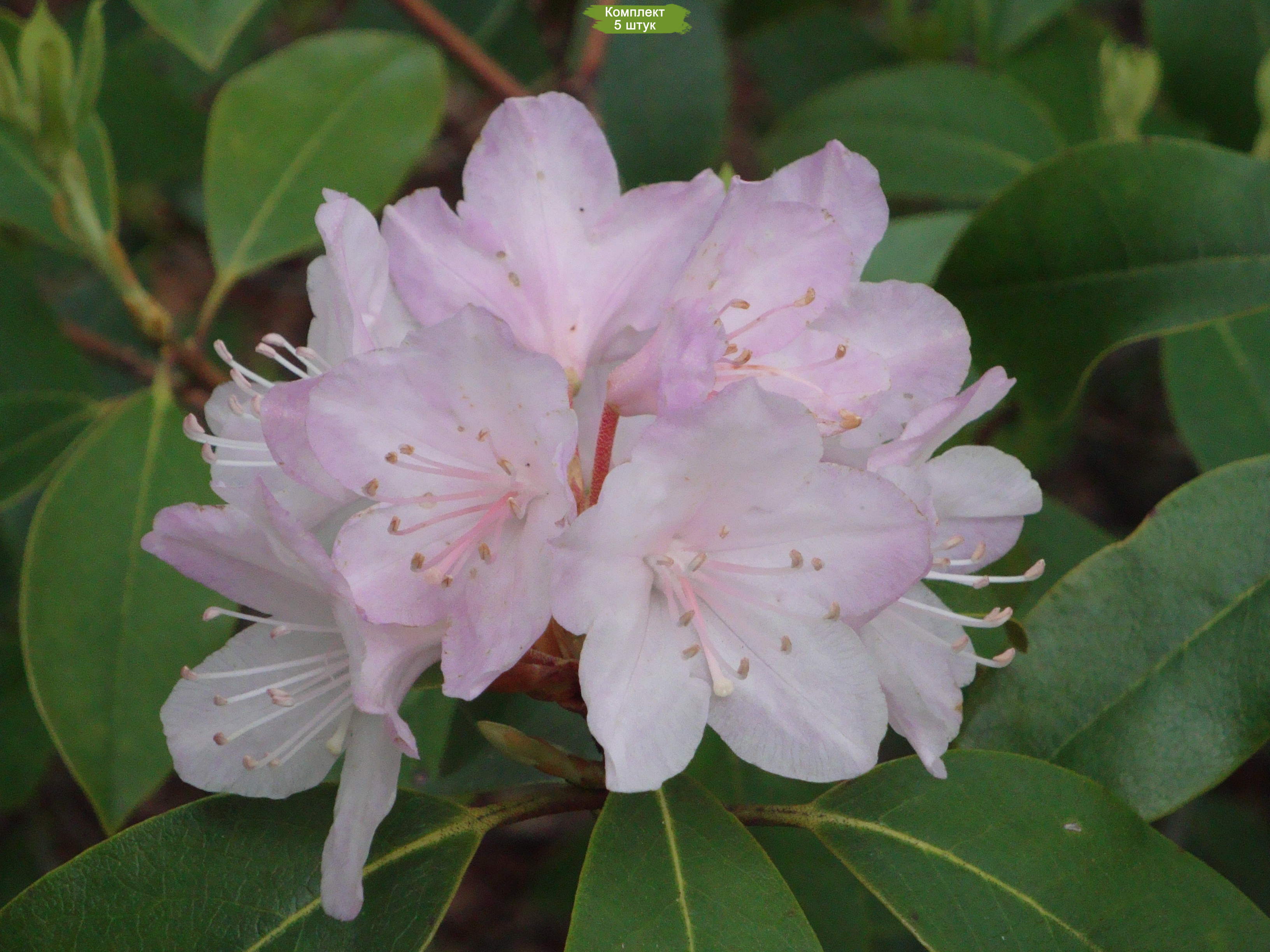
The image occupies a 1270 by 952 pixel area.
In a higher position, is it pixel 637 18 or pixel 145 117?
pixel 637 18

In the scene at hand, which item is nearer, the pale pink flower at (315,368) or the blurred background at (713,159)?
the pale pink flower at (315,368)

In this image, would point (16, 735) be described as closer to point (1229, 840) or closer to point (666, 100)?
point (666, 100)

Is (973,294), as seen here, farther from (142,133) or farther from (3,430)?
(142,133)

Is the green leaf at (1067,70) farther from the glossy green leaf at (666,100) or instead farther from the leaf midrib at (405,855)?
the leaf midrib at (405,855)

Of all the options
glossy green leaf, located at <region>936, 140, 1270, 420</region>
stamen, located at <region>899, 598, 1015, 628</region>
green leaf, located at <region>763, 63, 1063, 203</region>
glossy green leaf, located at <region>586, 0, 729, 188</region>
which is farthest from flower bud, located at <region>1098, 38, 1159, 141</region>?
stamen, located at <region>899, 598, 1015, 628</region>

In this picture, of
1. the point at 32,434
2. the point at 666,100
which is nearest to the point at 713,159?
the point at 666,100

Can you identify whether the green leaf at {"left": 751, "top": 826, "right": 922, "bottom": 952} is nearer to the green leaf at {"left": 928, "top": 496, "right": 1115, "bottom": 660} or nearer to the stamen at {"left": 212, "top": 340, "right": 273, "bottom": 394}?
the green leaf at {"left": 928, "top": 496, "right": 1115, "bottom": 660}

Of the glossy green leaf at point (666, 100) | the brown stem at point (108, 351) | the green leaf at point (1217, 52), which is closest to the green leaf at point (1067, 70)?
the green leaf at point (1217, 52)
